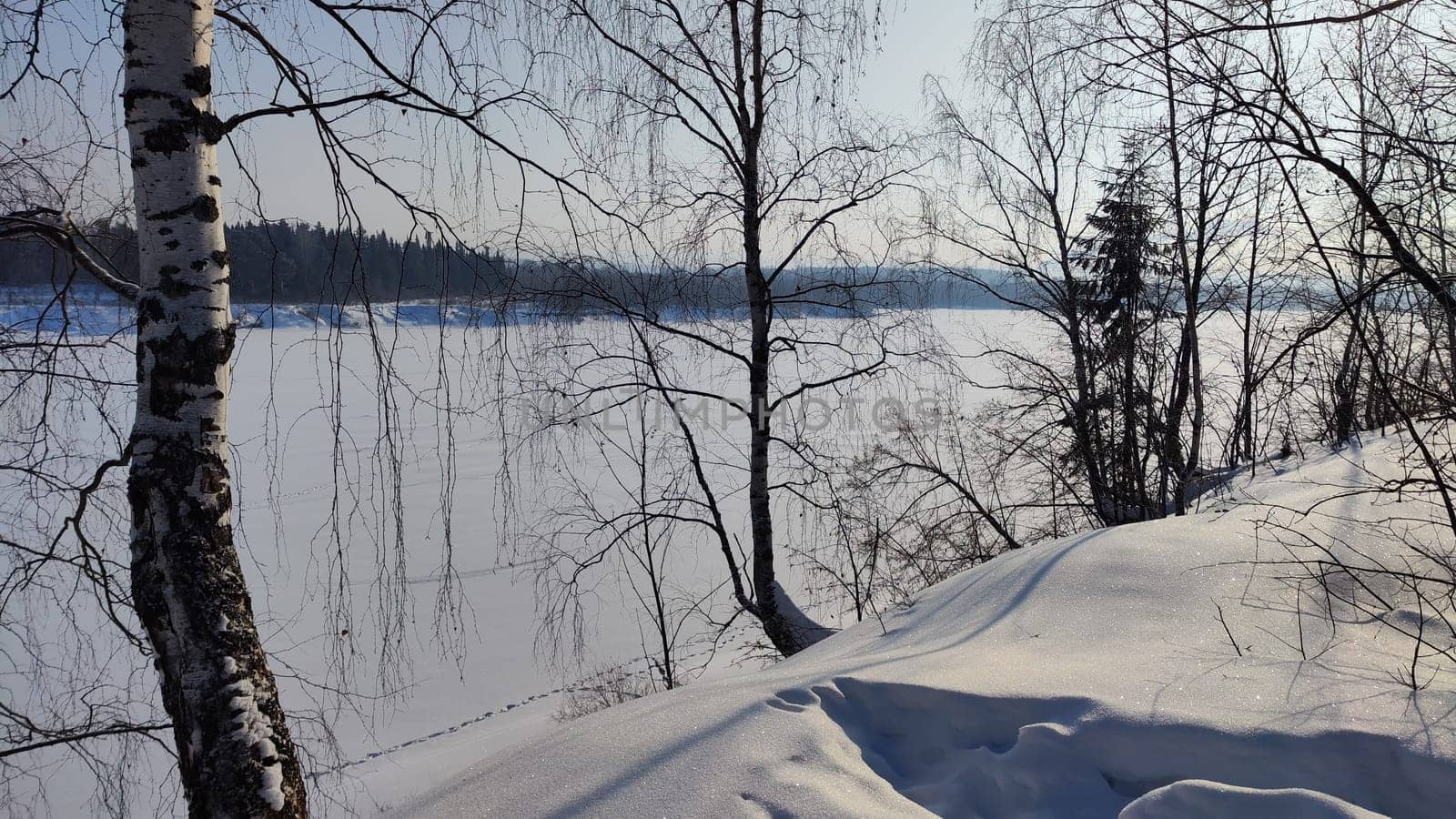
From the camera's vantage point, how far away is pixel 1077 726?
7.31 ft

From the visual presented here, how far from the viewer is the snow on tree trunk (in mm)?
2201

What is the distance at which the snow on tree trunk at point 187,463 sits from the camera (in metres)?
2.20

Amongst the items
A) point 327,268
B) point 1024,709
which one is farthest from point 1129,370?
point 327,268

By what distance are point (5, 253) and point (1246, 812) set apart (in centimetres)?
502

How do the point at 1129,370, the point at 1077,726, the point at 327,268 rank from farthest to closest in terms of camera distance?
the point at 1129,370 → the point at 327,268 → the point at 1077,726

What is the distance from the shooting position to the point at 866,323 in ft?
20.8

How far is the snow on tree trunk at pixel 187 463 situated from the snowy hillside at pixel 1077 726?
0.61 m

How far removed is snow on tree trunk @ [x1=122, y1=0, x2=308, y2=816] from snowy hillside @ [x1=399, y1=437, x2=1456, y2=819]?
615 millimetres

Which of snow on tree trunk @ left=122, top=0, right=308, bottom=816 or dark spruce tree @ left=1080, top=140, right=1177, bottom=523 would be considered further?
dark spruce tree @ left=1080, top=140, right=1177, bottom=523

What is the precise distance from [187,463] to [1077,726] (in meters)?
2.69

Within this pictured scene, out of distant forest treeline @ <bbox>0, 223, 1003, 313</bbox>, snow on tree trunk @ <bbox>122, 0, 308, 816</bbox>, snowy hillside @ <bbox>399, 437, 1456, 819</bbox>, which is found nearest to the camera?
snowy hillside @ <bbox>399, 437, 1456, 819</bbox>

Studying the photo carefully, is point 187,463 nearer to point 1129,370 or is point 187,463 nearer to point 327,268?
point 327,268

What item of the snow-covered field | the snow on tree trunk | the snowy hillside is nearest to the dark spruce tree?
the snow-covered field

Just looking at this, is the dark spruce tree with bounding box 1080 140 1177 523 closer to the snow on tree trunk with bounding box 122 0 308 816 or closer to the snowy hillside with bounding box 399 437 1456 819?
the snowy hillside with bounding box 399 437 1456 819
